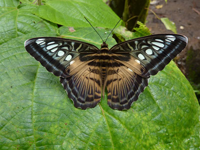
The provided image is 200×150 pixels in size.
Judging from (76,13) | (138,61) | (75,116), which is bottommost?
(75,116)

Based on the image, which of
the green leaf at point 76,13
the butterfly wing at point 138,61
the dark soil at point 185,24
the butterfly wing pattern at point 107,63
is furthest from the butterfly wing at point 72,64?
the dark soil at point 185,24

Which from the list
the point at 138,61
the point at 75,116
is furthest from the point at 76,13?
the point at 75,116

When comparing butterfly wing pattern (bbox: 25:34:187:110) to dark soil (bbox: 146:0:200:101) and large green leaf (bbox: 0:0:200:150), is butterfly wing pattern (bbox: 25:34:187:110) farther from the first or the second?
dark soil (bbox: 146:0:200:101)

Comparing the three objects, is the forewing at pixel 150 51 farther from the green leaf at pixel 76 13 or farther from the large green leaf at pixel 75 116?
the green leaf at pixel 76 13

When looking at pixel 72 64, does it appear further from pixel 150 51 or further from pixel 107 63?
pixel 150 51

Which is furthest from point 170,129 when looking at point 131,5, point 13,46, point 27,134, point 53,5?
point 131,5

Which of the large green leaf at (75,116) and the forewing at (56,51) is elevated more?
the forewing at (56,51)

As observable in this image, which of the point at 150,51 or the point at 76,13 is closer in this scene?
the point at 150,51

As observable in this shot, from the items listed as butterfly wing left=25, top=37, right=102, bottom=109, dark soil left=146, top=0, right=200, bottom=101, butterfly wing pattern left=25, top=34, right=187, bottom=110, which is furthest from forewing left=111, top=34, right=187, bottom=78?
dark soil left=146, top=0, right=200, bottom=101
